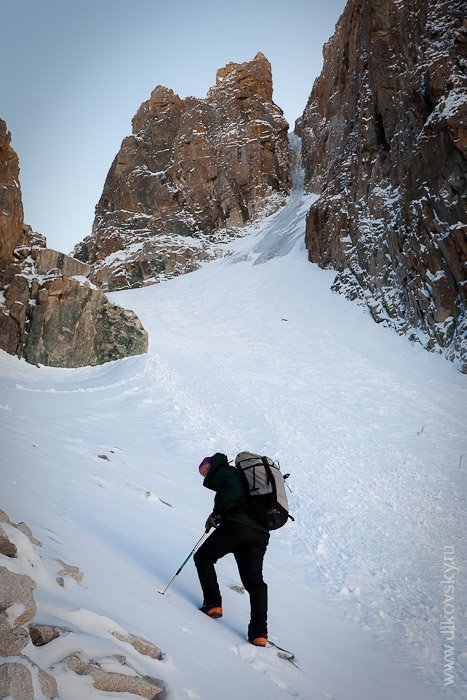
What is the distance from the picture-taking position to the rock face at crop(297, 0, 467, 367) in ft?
65.0

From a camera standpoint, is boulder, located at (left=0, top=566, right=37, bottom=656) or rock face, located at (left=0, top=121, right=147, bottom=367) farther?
rock face, located at (left=0, top=121, right=147, bottom=367)

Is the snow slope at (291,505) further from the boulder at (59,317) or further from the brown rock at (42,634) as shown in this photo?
the boulder at (59,317)

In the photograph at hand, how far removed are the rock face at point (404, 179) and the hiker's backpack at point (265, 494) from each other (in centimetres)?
1667

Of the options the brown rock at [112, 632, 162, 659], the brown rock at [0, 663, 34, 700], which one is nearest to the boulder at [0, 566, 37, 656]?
the brown rock at [0, 663, 34, 700]

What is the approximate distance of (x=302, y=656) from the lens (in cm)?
415

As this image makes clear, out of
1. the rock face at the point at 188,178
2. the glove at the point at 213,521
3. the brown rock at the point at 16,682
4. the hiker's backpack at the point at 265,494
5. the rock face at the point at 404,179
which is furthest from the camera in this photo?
the rock face at the point at 188,178

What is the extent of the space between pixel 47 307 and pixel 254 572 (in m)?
17.6

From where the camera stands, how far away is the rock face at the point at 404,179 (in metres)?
19.8

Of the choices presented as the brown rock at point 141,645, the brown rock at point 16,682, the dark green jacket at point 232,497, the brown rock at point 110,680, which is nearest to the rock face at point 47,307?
the dark green jacket at point 232,497

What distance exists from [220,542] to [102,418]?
885cm

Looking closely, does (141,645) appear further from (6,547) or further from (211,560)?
(211,560)

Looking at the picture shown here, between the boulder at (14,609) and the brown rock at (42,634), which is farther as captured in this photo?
the brown rock at (42,634)

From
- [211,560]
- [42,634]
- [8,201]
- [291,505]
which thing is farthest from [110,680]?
[8,201]

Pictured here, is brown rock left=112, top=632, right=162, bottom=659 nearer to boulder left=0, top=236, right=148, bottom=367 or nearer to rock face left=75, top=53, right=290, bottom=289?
boulder left=0, top=236, right=148, bottom=367
